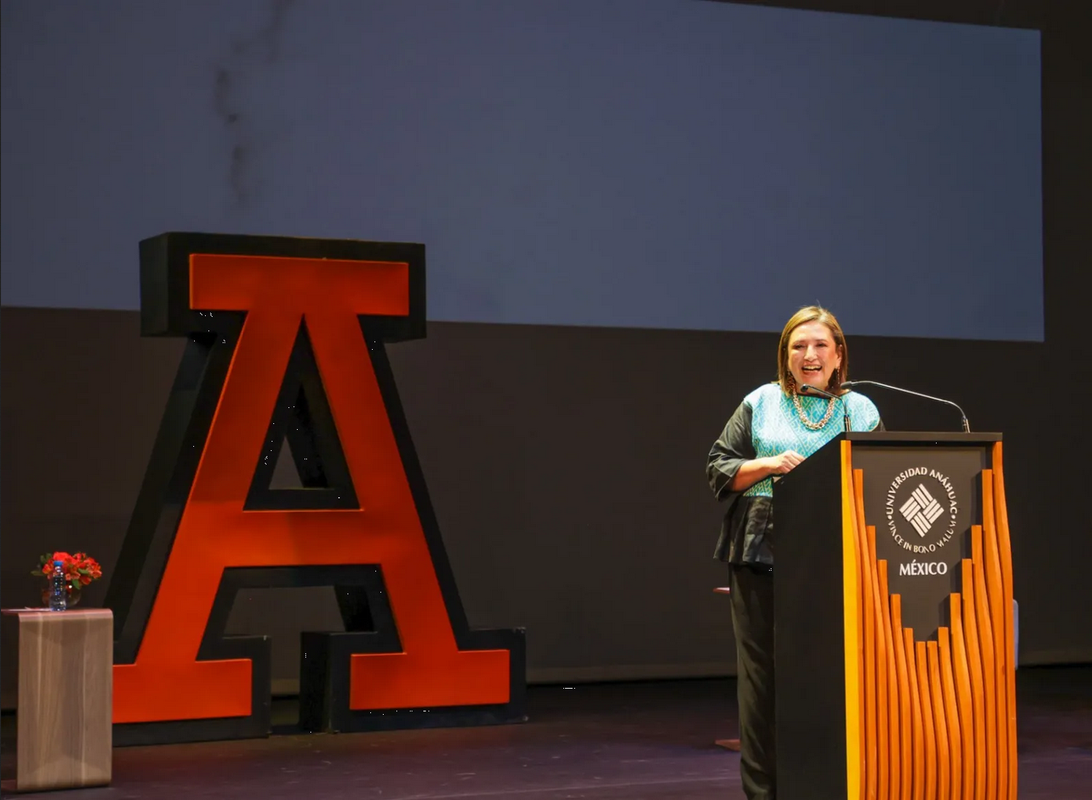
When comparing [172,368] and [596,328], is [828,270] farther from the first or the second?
[172,368]

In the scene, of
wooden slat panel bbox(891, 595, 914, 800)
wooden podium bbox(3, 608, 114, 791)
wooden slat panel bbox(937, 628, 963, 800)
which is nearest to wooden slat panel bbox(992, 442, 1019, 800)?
wooden slat panel bbox(937, 628, 963, 800)

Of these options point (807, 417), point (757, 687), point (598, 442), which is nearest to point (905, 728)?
point (757, 687)

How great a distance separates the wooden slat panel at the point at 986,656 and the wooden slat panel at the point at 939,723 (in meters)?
0.09

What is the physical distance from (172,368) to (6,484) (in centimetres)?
90

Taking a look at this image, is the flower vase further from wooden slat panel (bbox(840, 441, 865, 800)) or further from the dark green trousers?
wooden slat panel (bbox(840, 441, 865, 800))

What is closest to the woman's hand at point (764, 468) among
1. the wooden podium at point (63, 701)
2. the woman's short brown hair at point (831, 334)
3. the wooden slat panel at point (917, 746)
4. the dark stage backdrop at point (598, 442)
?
the woman's short brown hair at point (831, 334)

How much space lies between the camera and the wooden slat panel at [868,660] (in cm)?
306

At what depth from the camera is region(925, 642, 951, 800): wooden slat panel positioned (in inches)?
122

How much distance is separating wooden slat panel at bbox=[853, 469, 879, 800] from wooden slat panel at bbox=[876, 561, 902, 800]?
3cm

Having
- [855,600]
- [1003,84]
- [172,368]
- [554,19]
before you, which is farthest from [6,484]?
[1003,84]

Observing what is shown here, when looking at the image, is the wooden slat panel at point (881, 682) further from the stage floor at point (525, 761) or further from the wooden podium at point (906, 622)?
the stage floor at point (525, 761)

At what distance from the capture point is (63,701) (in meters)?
5.07

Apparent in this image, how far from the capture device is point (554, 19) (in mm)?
7770

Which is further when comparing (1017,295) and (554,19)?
(1017,295)
